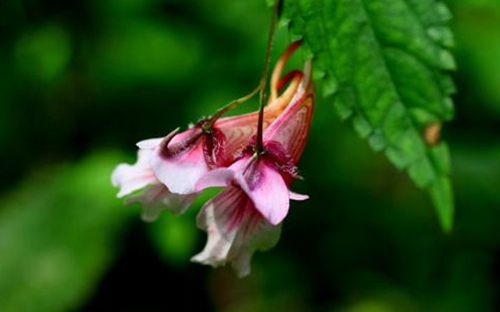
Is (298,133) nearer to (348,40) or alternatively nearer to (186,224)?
(348,40)

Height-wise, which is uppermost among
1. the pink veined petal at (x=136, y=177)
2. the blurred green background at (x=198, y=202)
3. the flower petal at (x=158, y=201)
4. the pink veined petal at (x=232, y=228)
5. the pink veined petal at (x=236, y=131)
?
the pink veined petal at (x=136, y=177)

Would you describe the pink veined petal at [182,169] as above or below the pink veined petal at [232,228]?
above

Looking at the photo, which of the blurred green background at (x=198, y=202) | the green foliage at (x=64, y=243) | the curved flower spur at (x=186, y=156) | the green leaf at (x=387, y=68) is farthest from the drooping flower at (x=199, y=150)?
the green foliage at (x=64, y=243)

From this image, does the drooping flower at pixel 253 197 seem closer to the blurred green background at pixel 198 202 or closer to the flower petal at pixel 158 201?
the flower petal at pixel 158 201

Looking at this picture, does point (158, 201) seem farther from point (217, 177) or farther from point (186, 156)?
point (217, 177)

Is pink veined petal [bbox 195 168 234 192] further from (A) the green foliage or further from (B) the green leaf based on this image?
(A) the green foliage

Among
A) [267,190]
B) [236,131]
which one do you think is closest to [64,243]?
[236,131]

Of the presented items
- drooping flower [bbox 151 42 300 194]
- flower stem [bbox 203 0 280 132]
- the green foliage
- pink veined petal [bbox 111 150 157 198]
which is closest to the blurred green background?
the green foliage

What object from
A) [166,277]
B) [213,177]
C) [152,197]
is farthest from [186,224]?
[213,177]
